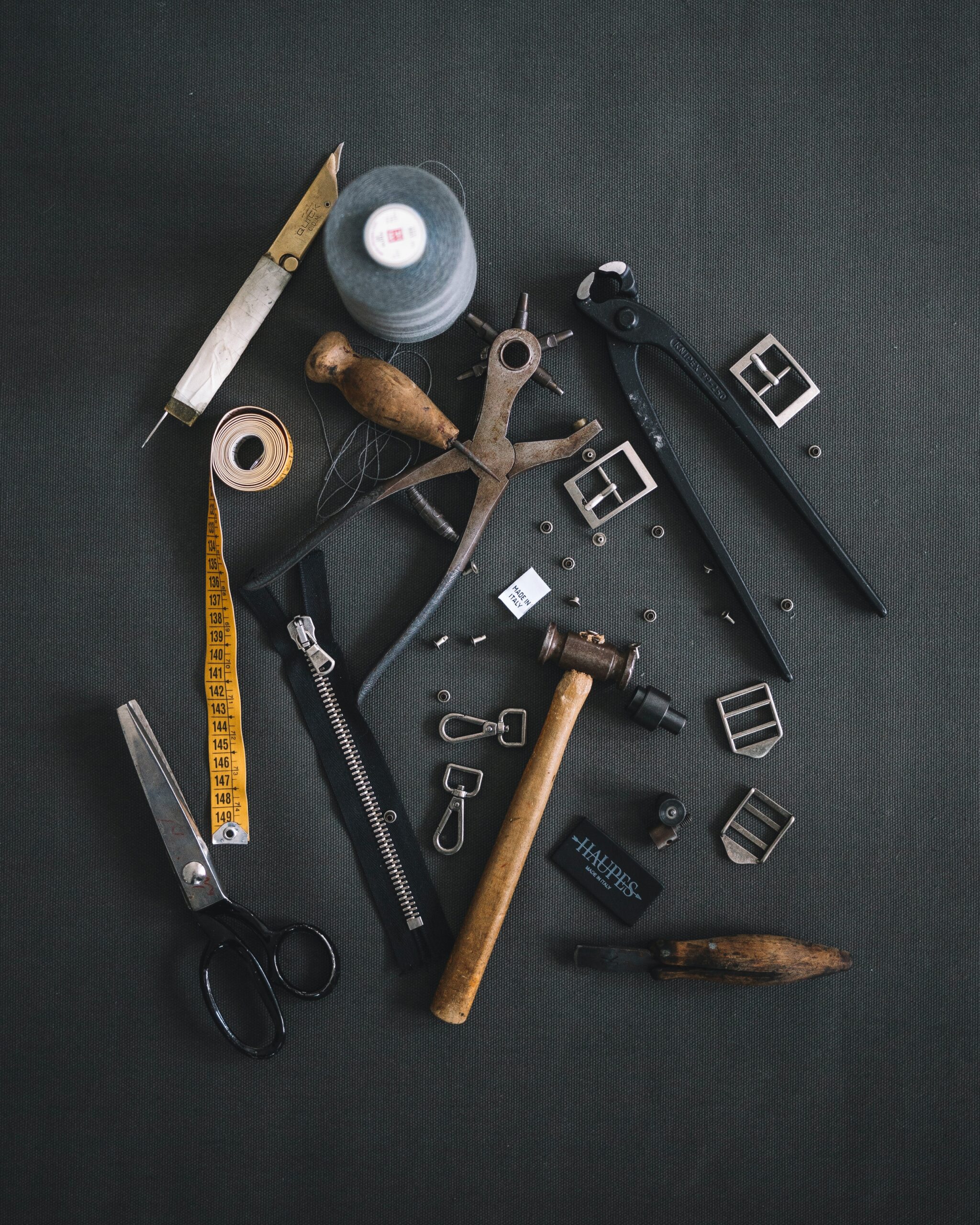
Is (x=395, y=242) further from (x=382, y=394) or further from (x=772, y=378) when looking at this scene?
(x=772, y=378)

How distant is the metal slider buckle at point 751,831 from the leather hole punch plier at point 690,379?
0.34 metres

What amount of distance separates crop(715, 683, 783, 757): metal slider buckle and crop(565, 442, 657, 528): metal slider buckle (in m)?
0.53

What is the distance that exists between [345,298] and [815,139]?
129 centimetres

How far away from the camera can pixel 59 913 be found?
6.64 feet

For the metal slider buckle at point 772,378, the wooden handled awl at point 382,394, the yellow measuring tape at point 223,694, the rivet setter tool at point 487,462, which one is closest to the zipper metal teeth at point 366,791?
the rivet setter tool at point 487,462

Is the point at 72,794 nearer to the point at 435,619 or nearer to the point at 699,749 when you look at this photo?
the point at 435,619

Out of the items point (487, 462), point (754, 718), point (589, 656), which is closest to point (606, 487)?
point (487, 462)

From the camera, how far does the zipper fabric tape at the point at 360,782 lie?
6.52 ft

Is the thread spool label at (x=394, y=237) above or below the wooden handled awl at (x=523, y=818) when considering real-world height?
above

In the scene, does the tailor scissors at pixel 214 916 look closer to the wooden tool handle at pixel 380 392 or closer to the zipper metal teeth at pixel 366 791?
the zipper metal teeth at pixel 366 791

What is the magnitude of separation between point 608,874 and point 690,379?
122 cm

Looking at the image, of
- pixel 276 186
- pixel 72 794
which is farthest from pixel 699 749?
pixel 276 186

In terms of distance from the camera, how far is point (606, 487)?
6.63ft

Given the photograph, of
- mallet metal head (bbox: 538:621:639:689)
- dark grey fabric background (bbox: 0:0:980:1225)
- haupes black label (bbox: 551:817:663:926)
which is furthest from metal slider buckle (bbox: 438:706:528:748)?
haupes black label (bbox: 551:817:663:926)
